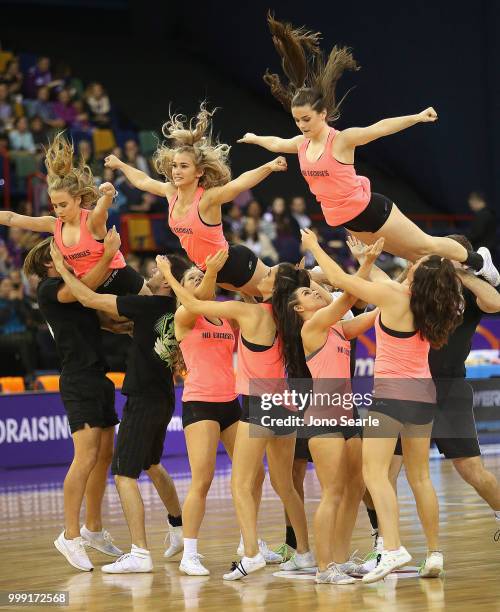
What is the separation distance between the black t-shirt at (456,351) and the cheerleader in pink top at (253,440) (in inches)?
46.6

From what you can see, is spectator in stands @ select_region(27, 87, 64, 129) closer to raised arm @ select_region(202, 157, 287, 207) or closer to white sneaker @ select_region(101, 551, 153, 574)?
raised arm @ select_region(202, 157, 287, 207)

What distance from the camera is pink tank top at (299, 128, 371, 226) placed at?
7480 millimetres

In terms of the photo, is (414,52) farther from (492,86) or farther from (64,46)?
(64,46)

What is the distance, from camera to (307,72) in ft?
25.4

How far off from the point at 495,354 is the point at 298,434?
9.36m

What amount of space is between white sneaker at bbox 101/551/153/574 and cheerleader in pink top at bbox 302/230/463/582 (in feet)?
5.49

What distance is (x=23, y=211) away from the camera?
1612 cm

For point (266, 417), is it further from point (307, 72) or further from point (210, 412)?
point (307, 72)

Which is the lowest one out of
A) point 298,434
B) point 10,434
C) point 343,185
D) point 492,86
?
point 10,434

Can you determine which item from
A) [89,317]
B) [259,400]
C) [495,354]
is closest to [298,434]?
[259,400]

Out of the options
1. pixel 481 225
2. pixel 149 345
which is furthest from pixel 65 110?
pixel 149 345

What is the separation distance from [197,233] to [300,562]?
2.30 meters

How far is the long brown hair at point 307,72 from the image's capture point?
757 centimetres

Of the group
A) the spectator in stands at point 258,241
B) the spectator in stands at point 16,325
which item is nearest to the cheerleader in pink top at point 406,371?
the spectator in stands at point 16,325
